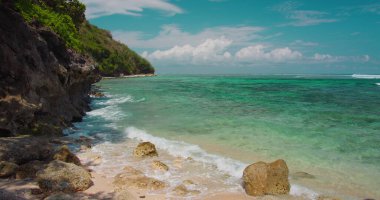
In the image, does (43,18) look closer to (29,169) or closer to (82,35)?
(29,169)

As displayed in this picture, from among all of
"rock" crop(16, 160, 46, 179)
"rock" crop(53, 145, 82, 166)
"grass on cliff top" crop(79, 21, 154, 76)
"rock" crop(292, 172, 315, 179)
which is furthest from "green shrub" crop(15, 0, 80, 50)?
"grass on cliff top" crop(79, 21, 154, 76)

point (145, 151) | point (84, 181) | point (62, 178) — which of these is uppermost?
point (62, 178)

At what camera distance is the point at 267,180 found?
8.95m

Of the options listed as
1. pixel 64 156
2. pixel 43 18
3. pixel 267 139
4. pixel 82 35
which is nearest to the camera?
pixel 64 156

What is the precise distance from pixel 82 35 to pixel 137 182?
71.7 metres

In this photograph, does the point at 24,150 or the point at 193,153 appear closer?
the point at 24,150

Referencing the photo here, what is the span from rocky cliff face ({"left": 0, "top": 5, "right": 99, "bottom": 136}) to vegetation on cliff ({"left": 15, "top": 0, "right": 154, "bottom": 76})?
118 centimetres

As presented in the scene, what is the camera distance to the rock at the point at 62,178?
8031 mm

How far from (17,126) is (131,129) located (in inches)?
252

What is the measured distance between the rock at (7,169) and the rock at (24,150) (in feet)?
1.02

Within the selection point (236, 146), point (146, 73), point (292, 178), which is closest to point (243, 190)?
point (292, 178)

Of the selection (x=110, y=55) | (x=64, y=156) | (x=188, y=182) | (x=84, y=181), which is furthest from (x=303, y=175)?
(x=110, y=55)

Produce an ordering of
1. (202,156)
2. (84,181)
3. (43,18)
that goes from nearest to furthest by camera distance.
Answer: (84,181), (202,156), (43,18)

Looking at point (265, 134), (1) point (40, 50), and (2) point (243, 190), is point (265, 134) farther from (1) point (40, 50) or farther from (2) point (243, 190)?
(1) point (40, 50)
